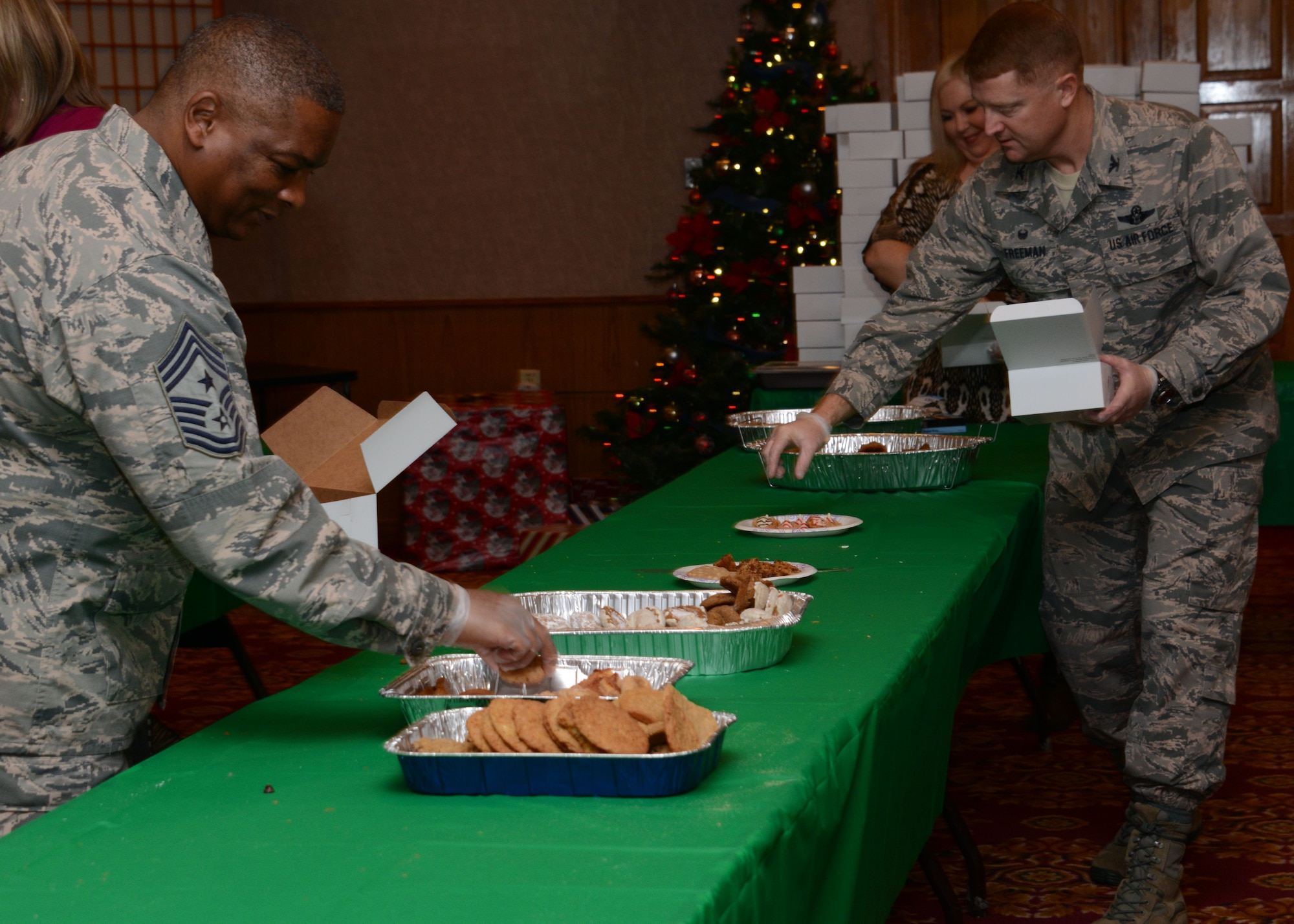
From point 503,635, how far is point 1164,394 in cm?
118

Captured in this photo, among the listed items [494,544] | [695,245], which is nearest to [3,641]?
[494,544]

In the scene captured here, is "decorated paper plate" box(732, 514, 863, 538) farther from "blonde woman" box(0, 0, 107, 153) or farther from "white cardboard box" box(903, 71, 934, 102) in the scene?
"white cardboard box" box(903, 71, 934, 102)

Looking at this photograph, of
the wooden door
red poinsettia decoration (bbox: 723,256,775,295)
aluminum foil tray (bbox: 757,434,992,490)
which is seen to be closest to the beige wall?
red poinsettia decoration (bbox: 723,256,775,295)

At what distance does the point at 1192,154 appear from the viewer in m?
2.05

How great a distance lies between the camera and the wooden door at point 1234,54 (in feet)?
17.8

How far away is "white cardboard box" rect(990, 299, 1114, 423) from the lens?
5.80 feet

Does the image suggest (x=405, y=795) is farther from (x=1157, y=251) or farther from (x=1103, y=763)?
(x=1103, y=763)

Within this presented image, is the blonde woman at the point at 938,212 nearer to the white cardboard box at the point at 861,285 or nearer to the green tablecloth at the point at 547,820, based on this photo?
the white cardboard box at the point at 861,285

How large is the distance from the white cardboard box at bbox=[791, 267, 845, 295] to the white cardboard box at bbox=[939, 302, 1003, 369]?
145 cm

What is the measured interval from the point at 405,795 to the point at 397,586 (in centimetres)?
18

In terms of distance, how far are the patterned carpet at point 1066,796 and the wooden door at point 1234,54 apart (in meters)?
2.10

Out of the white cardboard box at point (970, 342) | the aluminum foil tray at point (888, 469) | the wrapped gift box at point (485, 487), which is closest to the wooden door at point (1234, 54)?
the wrapped gift box at point (485, 487)

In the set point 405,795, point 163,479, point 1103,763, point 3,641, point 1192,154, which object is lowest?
point 1103,763

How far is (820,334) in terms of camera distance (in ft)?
14.8
